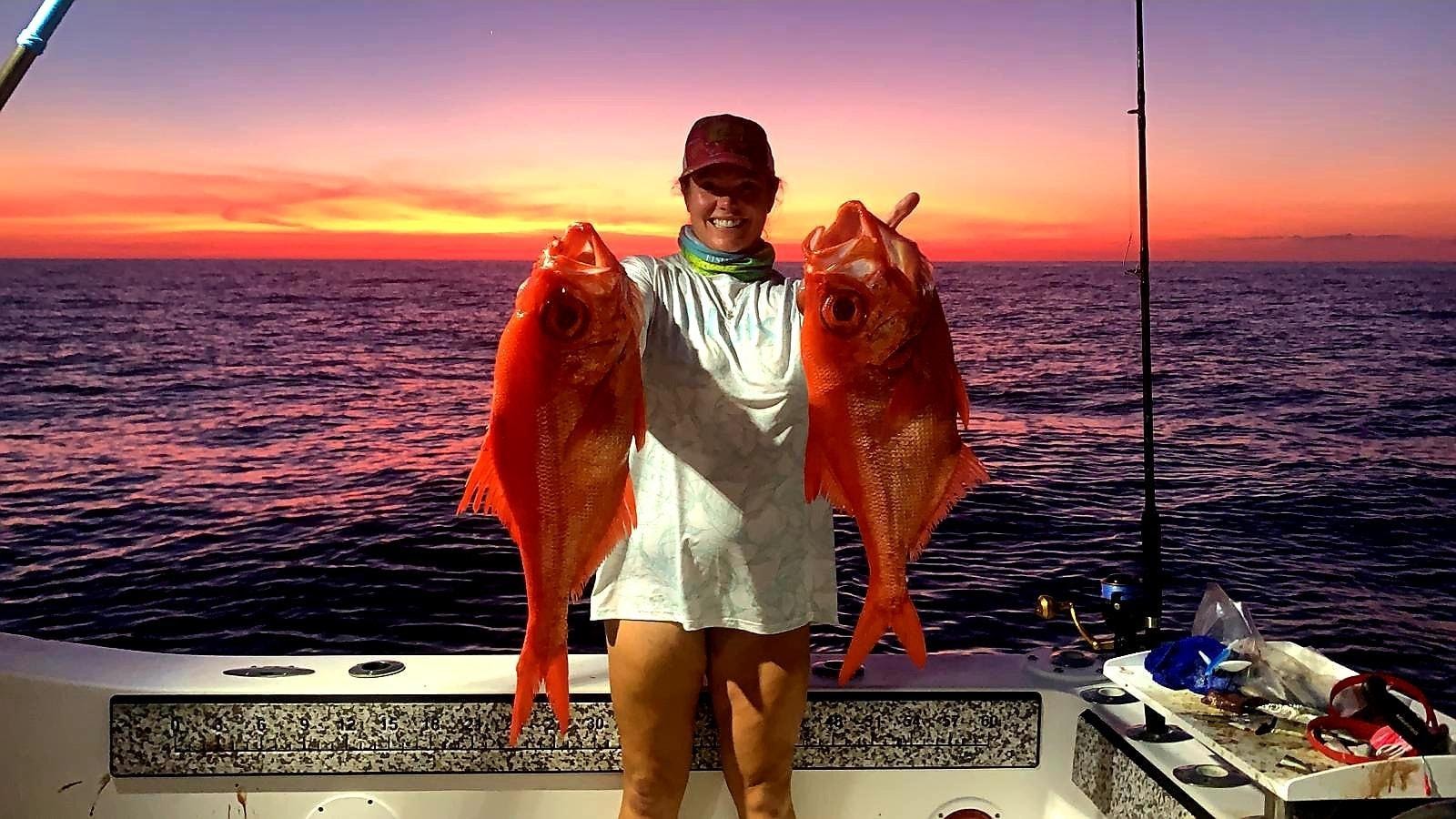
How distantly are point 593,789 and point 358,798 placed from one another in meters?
0.57

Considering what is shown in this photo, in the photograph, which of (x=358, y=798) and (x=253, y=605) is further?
(x=253, y=605)

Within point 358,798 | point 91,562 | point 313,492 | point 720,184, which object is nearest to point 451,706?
point 358,798

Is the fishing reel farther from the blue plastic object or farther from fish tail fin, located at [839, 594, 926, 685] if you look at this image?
fish tail fin, located at [839, 594, 926, 685]

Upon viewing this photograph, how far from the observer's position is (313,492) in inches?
774

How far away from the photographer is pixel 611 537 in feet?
6.13

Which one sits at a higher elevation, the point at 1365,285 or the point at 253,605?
the point at 1365,285

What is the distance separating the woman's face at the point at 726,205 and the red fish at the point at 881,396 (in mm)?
530

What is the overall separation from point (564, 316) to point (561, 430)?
Result: 0.18 metres

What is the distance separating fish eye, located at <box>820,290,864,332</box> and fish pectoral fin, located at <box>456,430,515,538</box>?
0.52 meters

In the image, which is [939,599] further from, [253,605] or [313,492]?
[313,492]

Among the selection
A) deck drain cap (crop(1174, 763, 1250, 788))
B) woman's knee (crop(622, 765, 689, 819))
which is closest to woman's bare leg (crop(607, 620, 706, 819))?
woman's knee (crop(622, 765, 689, 819))

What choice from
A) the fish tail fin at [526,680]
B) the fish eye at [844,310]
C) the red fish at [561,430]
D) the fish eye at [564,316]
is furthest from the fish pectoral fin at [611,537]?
the fish eye at [844,310]

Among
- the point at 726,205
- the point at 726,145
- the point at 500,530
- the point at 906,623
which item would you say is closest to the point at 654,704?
the point at 906,623

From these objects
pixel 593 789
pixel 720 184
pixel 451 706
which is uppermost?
pixel 720 184
